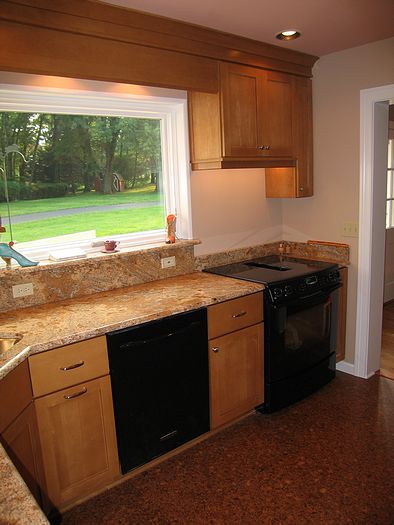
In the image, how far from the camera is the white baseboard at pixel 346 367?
3.42m

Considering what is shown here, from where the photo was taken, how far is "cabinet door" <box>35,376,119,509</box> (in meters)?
1.94

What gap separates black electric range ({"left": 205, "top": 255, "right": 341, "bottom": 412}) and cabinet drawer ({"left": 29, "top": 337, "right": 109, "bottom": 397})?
115 centimetres

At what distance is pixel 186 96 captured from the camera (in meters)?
2.96

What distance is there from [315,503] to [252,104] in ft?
7.92

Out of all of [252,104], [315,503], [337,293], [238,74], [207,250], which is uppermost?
[238,74]

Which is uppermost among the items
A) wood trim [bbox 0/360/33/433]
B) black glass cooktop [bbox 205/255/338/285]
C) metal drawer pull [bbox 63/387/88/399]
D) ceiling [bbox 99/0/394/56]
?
ceiling [bbox 99/0/394/56]

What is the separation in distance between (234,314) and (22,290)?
4.03ft

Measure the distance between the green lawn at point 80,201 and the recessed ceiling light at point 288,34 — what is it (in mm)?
1291

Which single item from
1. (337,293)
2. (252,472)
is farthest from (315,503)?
(337,293)

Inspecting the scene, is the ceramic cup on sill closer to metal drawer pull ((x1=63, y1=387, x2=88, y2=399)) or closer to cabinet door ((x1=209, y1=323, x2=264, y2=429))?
cabinet door ((x1=209, y1=323, x2=264, y2=429))

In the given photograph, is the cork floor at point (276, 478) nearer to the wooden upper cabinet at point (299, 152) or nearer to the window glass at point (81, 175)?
the window glass at point (81, 175)

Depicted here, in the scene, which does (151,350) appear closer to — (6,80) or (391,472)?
(391,472)

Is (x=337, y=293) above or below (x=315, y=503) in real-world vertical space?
above

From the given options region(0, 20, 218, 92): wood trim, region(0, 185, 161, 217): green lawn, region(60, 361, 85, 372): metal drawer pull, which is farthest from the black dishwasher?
region(0, 20, 218, 92): wood trim
